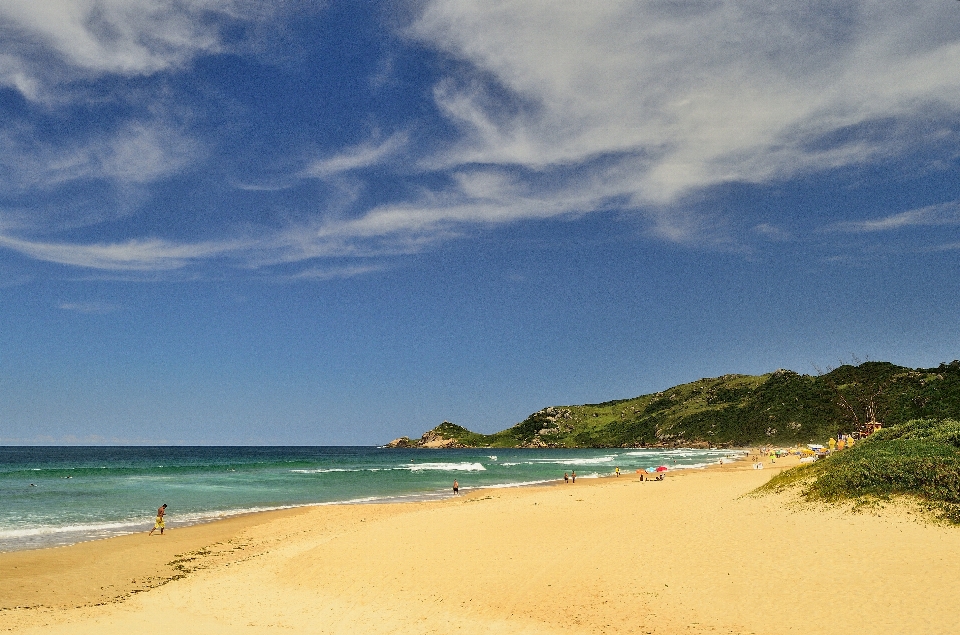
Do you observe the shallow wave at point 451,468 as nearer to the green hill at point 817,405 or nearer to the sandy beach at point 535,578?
the green hill at point 817,405

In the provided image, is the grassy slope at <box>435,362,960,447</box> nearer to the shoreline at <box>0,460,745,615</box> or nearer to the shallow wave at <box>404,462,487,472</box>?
the shallow wave at <box>404,462,487,472</box>

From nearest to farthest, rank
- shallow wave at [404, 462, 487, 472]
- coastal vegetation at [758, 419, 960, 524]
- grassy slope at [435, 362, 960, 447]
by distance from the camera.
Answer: coastal vegetation at [758, 419, 960, 524] → shallow wave at [404, 462, 487, 472] → grassy slope at [435, 362, 960, 447]

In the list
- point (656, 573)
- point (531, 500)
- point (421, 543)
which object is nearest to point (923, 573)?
point (656, 573)

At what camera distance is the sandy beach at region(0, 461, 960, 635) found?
14.3 metres

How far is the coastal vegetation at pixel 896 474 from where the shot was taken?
2139 centimetres

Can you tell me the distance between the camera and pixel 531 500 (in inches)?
1448

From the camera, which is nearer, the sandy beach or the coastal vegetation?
the sandy beach

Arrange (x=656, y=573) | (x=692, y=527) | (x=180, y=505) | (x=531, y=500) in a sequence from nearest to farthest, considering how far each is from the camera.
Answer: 1. (x=656, y=573)
2. (x=692, y=527)
3. (x=531, y=500)
4. (x=180, y=505)

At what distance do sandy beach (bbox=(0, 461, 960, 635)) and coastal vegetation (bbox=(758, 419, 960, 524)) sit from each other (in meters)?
1.37

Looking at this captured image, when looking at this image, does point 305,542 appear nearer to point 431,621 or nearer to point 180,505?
point 431,621

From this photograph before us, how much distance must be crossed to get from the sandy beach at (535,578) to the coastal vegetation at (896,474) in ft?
4.50

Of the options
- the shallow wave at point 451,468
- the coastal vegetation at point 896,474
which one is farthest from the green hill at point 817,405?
the shallow wave at point 451,468

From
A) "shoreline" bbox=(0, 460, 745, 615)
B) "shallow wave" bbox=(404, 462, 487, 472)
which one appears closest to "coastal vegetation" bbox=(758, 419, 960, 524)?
"shoreline" bbox=(0, 460, 745, 615)

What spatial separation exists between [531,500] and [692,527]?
14.7 metres
